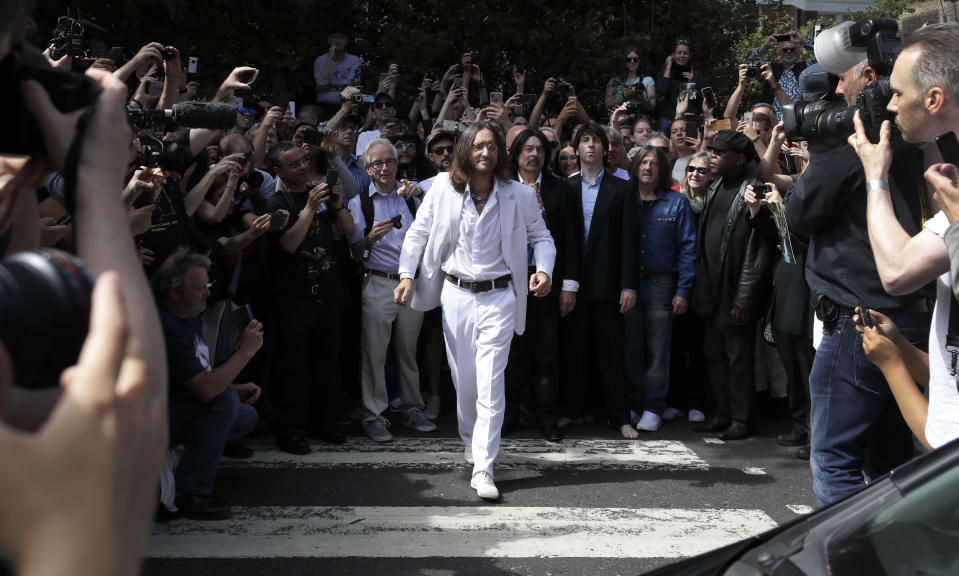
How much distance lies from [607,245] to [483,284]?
1724 mm

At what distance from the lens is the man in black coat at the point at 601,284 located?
24.6 feet

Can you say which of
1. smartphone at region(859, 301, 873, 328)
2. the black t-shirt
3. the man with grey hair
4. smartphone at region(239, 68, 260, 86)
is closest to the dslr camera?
smartphone at region(859, 301, 873, 328)

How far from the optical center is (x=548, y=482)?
609 cm

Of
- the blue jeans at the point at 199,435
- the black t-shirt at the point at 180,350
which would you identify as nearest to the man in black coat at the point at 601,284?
the blue jeans at the point at 199,435

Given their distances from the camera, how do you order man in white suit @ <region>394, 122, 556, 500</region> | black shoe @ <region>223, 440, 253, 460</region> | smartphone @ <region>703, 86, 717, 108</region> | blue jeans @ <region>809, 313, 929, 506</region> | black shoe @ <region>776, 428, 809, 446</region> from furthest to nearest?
1. smartphone @ <region>703, 86, 717, 108</region>
2. black shoe @ <region>776, 428, 809, 446</region>
3. black shoe @ <region>223, 440, 253, 460</region>
4. man in white suit @ <region>394, 122, 556, 500</region>
5. blue jeans @ <region>809, 313, 929, 506</region>

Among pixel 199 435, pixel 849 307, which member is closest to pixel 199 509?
pixel 199 435

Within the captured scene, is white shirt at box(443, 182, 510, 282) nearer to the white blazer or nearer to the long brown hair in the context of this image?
the white blazer

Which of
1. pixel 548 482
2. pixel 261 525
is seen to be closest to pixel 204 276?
pixel 261 525

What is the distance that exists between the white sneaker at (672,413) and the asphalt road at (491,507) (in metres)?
0.60

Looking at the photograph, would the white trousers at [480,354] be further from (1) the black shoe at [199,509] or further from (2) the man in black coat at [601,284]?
(1) the black shoe at [199,509]

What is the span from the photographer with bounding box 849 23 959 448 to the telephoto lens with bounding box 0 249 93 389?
266 cm

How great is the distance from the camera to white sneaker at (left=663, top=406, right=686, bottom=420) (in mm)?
7945

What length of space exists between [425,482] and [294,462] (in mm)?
1018

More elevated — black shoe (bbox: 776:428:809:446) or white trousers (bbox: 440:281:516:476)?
white trousers (bbox: 440:281:516:476)
